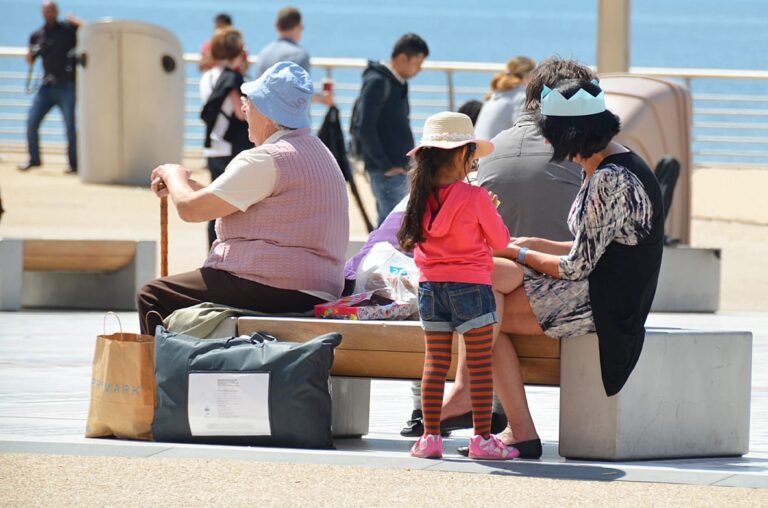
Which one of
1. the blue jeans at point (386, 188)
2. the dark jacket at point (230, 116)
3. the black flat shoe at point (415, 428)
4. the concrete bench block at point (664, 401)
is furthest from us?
the blue jeans at point (386, 188)

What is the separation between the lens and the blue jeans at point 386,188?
10.2m

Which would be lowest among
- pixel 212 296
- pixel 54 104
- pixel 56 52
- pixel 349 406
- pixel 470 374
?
pixel 349 406

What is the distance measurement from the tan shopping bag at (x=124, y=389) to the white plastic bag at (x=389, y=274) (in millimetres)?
820

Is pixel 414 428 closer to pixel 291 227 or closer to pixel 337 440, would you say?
pixel 337 440

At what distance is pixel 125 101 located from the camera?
1652cm

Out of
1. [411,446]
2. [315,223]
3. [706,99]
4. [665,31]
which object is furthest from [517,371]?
[665,31]

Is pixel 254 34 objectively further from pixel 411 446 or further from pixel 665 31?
pixel 411 446

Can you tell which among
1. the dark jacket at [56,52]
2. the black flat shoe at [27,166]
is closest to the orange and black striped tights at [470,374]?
the dark jacket at [56,52]

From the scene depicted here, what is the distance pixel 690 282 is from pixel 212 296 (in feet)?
18.0

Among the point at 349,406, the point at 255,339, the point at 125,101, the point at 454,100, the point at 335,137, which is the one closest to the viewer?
the point at 255,339

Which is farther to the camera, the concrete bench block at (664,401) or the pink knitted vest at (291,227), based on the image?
the pink knitted vest at (291,227)

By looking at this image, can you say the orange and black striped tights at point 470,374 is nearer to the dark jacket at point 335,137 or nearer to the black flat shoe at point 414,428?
the black flat shoe at point 414,428

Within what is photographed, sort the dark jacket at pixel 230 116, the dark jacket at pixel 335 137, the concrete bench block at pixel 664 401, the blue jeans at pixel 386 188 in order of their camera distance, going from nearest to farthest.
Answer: the concrete bench block at pixel 664 401 → the dark jacket at pixel 230 116 → the blue jeans at pixel 386 188 → the dark jacket at pixel 335 137

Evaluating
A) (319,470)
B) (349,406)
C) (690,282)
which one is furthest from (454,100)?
(319,470)
